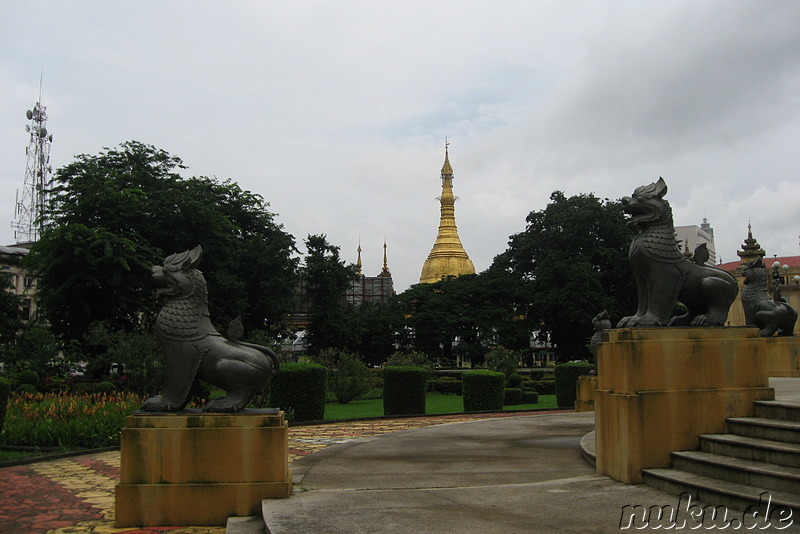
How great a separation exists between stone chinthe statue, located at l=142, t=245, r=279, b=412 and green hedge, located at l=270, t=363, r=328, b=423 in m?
9.59

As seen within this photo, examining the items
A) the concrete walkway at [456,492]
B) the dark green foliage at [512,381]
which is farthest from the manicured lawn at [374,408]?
the concrete walkway at [456,492]

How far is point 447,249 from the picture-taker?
70.2 meters

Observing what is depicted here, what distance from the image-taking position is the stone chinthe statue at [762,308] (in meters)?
15.3

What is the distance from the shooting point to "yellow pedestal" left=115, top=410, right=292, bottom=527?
620 centimetres

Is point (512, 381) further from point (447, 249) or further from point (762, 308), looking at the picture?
point (447, 249)

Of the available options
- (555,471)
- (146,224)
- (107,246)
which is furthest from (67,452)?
(146,224)

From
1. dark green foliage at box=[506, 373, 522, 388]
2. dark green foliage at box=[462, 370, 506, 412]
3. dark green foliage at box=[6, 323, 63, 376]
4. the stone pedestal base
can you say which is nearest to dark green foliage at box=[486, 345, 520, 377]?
dark green foliage at box=[506, 373, 522, 388]

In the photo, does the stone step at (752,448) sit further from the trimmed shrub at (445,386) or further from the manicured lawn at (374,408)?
the trimmed shrub at (445,386)

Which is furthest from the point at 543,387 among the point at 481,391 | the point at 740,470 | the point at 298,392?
the point at 740,470

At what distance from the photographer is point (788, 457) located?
227 inches

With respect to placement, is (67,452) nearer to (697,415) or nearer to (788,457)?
(697,415)

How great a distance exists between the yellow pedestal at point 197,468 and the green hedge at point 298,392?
9.95 metres

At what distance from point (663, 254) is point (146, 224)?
77.5 feet

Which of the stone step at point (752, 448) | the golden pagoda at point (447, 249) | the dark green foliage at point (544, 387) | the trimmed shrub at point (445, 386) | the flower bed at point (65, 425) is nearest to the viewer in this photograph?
the stone step at point (752, 448)
